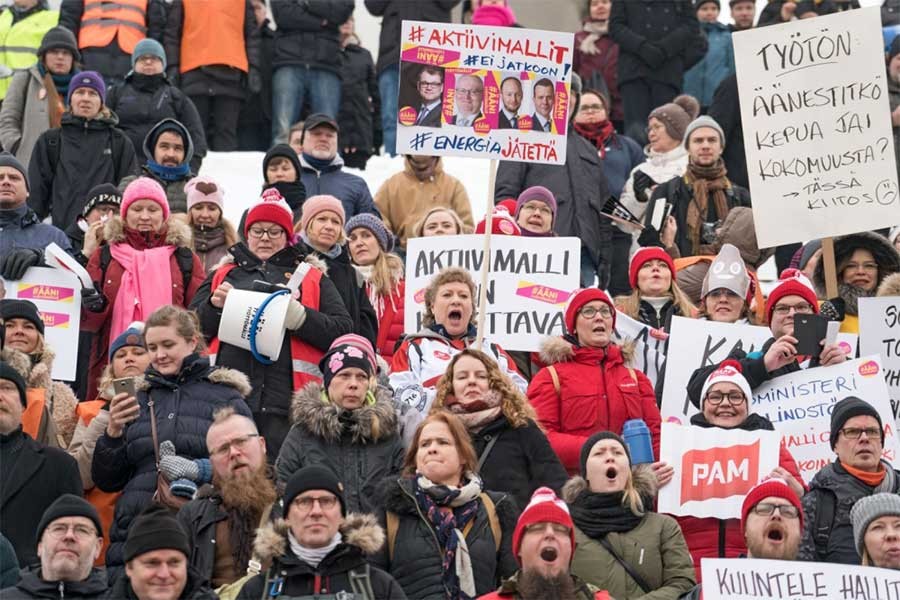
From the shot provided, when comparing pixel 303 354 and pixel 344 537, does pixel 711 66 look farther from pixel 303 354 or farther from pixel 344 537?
pixel 344 537

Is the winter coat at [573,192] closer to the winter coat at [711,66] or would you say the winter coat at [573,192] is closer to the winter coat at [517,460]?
the winter coat at [711,66]

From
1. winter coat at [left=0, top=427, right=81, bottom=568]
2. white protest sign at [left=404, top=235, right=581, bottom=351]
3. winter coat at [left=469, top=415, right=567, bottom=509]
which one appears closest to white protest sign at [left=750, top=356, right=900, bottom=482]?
winter coat at [left=469, top=415, right=567, bottom=509]

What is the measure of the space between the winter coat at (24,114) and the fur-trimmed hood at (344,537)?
8573 mm

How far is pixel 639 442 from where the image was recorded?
36.2 ft

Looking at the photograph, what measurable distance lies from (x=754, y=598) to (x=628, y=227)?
615 cm

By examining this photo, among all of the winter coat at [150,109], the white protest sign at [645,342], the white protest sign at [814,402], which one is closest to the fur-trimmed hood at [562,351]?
the white protest sign at [814,402]

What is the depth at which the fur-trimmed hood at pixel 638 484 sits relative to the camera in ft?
33.8

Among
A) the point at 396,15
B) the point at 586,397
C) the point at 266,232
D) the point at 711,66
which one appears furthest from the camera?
the point at 711,66

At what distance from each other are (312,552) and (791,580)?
6.93 ft

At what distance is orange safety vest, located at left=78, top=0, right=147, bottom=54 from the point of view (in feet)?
61.9

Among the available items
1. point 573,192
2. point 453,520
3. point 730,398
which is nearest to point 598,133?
point 573,192

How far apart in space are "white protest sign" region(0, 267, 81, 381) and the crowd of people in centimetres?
12

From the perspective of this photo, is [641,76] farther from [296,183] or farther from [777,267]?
[296,183]

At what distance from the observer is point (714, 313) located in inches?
504
